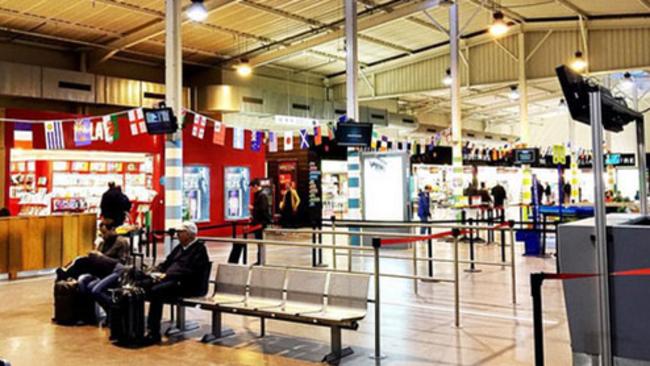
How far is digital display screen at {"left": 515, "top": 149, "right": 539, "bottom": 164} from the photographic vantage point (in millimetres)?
14469

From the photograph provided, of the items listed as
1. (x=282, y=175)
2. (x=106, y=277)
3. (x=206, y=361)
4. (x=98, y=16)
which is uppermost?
(x=98, y=16)

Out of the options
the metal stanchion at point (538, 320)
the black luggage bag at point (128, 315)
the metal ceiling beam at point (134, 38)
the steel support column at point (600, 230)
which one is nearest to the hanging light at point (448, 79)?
the metal ceiling beam at point (134, 38)

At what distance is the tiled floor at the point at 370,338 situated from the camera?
4688 mm

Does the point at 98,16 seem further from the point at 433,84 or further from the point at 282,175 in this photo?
the point at 433,84

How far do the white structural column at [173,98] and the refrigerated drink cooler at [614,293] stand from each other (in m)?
7.12

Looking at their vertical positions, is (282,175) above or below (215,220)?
above

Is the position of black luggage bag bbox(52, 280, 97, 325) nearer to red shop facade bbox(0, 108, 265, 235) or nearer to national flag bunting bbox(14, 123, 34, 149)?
red shop facade bbox(0, 108, 265, 235)

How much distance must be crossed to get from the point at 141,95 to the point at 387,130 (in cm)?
1174

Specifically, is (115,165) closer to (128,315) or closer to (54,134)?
(54,134)

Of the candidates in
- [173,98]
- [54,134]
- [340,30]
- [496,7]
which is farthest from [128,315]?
[496,7]

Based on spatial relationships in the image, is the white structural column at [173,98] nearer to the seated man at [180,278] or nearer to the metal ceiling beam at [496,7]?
the seated man at [180,278]

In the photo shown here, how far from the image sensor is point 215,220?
1653 centimetres

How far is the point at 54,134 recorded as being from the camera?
11.5 metres

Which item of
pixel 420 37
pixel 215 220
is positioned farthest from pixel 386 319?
pixel 420 37
